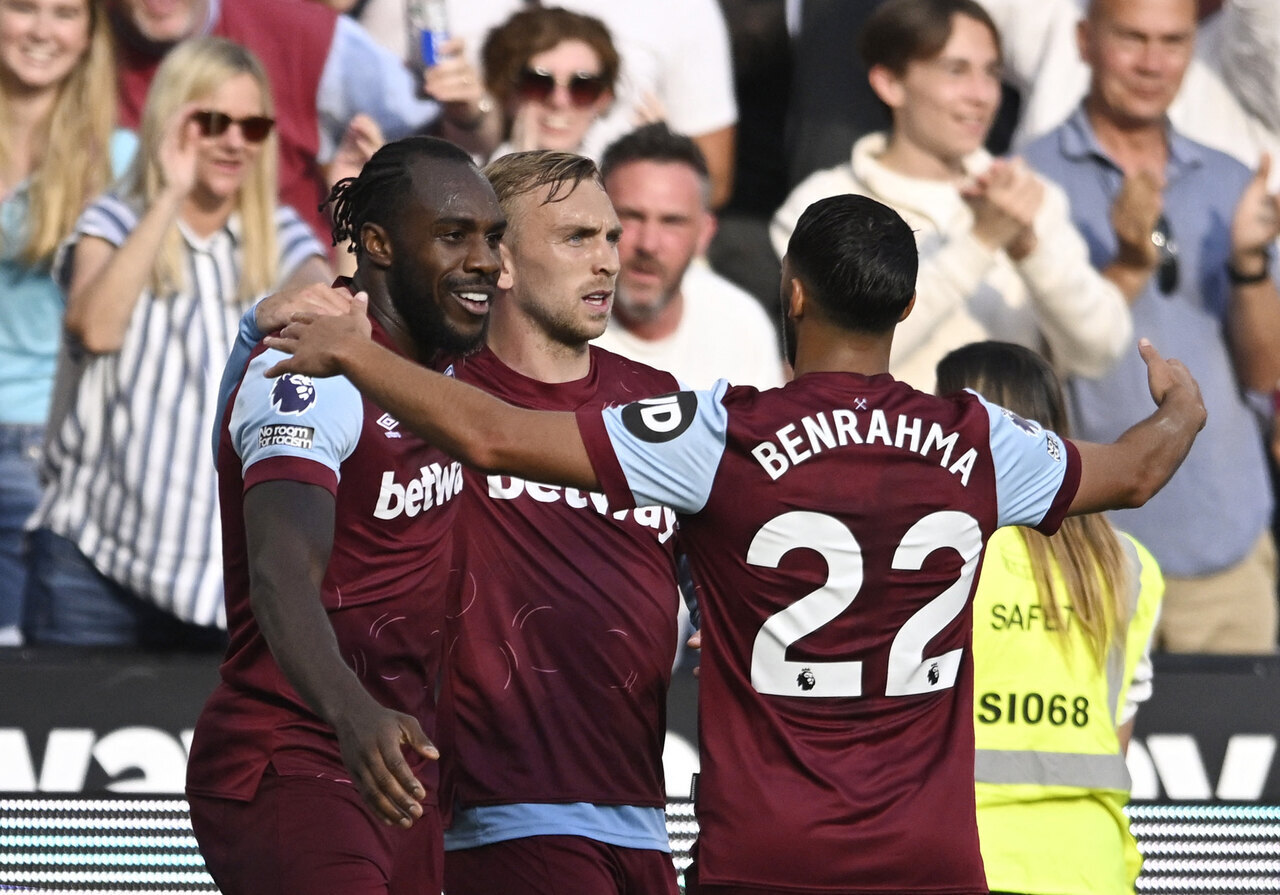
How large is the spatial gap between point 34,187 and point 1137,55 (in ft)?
13.5

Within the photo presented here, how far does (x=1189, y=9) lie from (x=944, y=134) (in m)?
1.17

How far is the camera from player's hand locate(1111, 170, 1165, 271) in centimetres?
687

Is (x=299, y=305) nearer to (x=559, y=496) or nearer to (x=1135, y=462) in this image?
(x=559, y=496)

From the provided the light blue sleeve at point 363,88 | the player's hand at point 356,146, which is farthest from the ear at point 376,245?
the light blue sleeve at point 363,88

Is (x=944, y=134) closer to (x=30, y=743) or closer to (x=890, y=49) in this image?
(x=890, y=49)

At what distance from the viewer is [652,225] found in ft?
21.1

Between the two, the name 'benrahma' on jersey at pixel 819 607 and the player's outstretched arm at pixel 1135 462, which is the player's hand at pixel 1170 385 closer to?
the player's outstretched arm at pixel 1135 462

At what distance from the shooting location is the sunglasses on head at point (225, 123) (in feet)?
20.1

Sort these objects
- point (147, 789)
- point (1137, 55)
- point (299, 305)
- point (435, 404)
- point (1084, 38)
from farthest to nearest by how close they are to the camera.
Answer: point (1084, 38), point (1137, 55), point (147, 789), point (299, 305), point (435, 404)

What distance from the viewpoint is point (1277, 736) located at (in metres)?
6.09

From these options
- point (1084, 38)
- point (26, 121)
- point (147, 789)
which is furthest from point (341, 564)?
point (1084, 38)

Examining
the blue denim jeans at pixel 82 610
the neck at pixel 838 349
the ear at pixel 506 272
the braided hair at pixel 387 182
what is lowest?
the blue denim jeans at pixel 82 610

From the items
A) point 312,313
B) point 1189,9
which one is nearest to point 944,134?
point 1189,9

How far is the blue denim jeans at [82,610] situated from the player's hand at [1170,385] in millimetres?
3554
